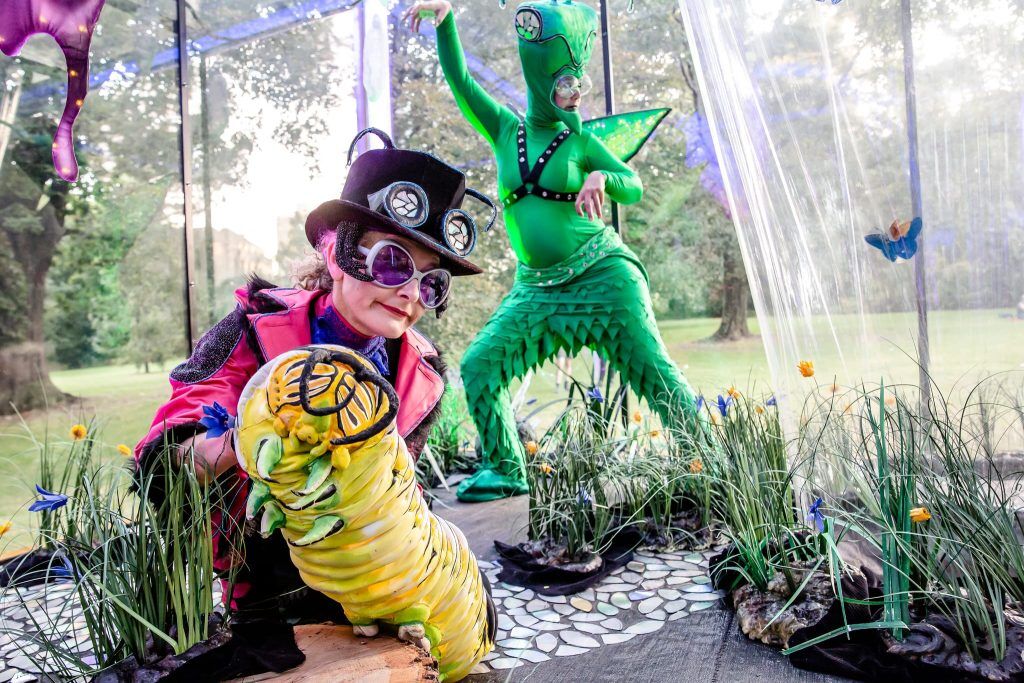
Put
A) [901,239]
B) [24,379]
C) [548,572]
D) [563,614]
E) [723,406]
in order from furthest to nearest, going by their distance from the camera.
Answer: [24,379] < [723,406] < [548,572] < [563,614] < [901,239]

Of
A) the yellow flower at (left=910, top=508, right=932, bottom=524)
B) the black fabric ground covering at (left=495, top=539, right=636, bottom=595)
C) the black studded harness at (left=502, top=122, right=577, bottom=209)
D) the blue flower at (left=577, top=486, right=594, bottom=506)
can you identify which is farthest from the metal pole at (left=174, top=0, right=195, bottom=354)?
the yellow flower at (left=910, top=508, right=932, bottom=524)

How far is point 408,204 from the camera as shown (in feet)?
4.25

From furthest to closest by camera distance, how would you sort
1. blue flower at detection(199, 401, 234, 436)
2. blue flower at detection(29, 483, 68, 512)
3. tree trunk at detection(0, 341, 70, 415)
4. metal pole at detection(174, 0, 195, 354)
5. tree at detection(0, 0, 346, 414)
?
1. tree trunk at detection(0, 341, 70, 415)
2. tree at detection(0, 0, 346, 414)
3. metal pole at detection(174, 0, 195, 354)
4. blue flower at detection(29, 483, 68, 512)
5. blue flower at detection(199, 401, 234, 436)

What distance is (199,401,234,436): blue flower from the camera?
120 cm

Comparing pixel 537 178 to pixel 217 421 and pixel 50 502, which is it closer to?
pixel 217 421

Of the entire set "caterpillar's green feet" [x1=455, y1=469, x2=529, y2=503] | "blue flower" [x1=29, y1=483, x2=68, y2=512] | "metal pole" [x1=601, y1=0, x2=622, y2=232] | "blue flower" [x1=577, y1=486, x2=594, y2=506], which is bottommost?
"caterpillar's green feet" [x1=455, y1=469, x2=529, y2=503]

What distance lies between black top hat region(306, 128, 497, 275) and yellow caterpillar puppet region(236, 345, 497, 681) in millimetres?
336

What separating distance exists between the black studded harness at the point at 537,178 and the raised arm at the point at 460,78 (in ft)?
0.53

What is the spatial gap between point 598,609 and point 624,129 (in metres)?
1.71

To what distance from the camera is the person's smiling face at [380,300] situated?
1.30 metres

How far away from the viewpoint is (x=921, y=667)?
129cm

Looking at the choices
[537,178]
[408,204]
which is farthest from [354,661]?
[537,178]

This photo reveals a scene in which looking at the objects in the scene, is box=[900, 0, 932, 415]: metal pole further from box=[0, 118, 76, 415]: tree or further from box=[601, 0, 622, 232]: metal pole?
box=[0, 118, 76, 415]: tree

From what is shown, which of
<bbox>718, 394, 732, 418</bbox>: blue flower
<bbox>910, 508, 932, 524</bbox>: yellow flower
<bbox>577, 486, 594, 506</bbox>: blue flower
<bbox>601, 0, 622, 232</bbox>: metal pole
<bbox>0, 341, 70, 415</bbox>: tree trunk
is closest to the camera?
<bbox>910, 508, 932, 524</bbox>: yellow flower
